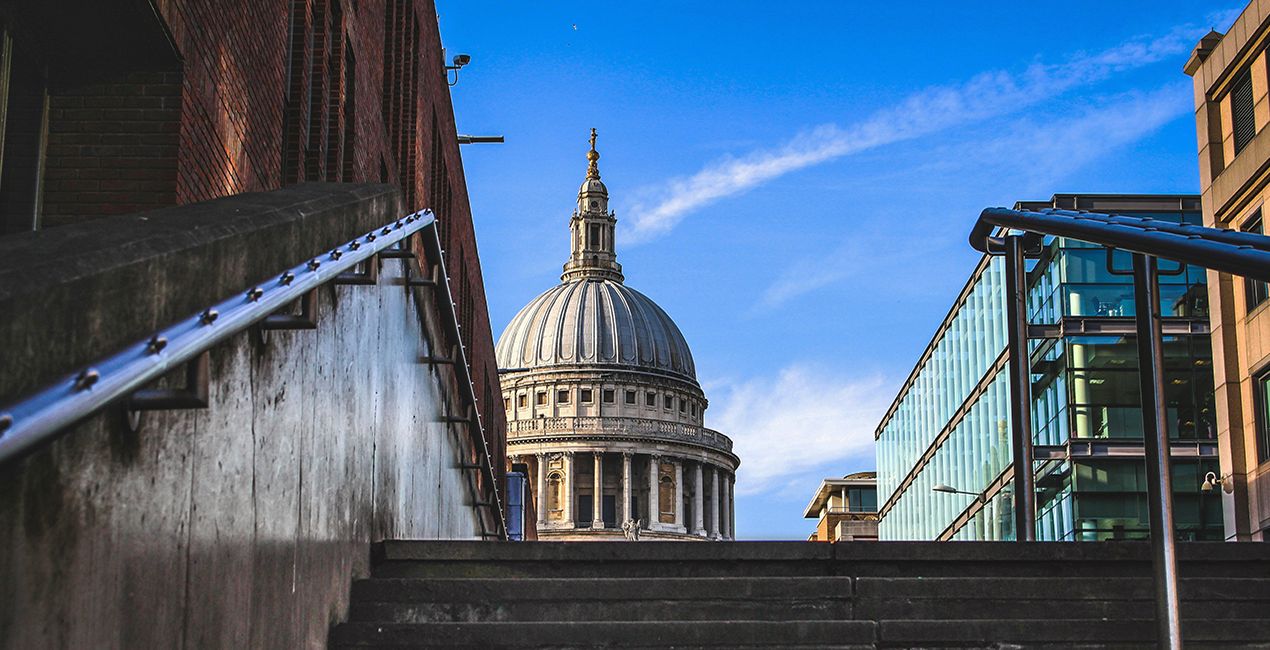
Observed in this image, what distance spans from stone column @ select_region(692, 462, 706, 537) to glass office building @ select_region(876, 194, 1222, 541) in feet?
266

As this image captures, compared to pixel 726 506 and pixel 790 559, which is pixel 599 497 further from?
pixel 790 559

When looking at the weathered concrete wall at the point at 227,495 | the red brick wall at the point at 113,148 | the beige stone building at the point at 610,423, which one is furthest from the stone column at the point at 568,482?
the red brick wall at the point at 113,148

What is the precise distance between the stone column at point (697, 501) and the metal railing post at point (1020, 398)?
117018 mm

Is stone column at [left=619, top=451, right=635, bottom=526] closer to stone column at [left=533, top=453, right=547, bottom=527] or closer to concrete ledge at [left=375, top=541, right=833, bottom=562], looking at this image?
stone column at [left=533, top=453, right=547, bottom=527]

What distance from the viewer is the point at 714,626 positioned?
683 cm

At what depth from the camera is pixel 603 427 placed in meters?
126

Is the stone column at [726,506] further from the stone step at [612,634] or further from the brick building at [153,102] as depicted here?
the stone step at [612,634]

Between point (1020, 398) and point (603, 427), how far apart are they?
387ft

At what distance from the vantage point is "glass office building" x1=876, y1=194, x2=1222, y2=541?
36844 mm

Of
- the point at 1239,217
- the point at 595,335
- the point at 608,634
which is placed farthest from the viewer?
the point at 595,335

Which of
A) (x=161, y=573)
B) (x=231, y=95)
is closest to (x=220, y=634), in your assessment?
(x=161, y=573)

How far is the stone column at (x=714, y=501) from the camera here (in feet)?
418

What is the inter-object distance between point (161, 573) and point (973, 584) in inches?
151

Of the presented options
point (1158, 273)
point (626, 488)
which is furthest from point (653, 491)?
point (1158, 273)
